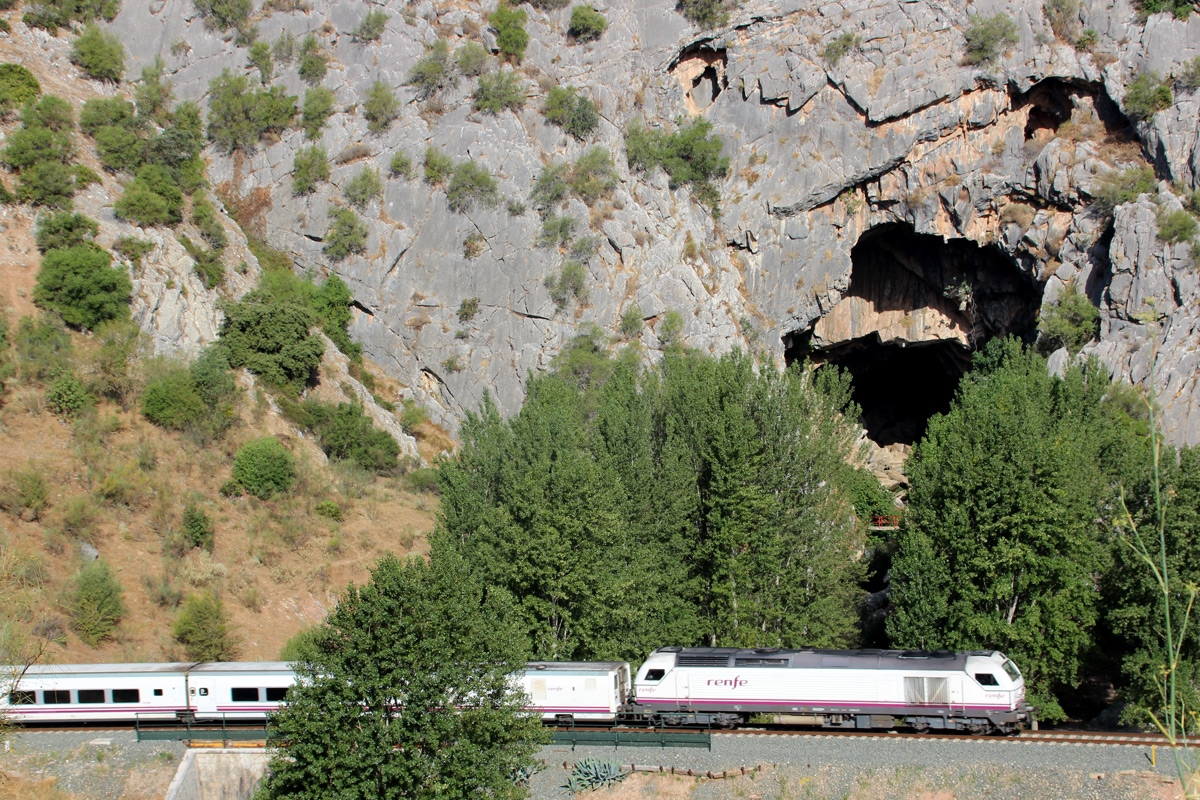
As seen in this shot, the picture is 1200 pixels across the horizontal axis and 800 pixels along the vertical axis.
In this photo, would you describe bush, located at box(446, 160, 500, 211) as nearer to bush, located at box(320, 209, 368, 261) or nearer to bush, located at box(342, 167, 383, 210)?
bush, located at box(342, 167, 383, 210)

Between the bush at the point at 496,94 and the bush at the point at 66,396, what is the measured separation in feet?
98.7

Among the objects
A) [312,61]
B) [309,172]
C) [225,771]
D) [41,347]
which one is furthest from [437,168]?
[225,771]

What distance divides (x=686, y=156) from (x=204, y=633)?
41224mm

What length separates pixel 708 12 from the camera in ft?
204

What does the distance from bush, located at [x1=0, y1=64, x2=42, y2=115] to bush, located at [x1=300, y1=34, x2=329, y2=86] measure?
618 inches

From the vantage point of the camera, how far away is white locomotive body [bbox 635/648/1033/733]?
26.5 metres

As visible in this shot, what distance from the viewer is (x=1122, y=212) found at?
50094 mm

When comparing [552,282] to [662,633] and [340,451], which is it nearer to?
[340,451]

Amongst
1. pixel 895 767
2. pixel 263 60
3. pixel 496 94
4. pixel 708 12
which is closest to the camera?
pixel 895 767

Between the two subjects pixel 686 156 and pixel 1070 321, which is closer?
pixel 1070 321

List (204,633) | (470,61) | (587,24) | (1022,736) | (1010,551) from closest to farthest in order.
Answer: (1022,736), (1010,551), (204,633), (470,61), (587,24)

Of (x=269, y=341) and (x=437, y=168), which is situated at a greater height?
(x=437, y=168)

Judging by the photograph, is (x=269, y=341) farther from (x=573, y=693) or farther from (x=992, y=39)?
(x=992, y=39)

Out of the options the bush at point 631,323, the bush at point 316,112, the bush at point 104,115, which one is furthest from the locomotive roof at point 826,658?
the bush at point 104,115
